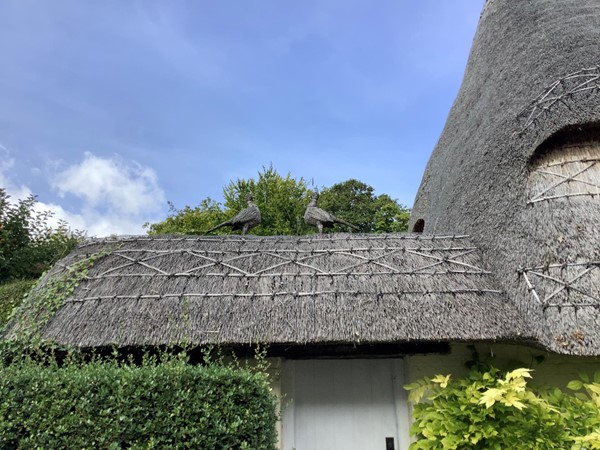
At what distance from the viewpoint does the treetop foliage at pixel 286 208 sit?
18.8m

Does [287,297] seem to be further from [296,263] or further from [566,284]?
[566,284]

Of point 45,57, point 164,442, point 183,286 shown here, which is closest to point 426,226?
point 183,286

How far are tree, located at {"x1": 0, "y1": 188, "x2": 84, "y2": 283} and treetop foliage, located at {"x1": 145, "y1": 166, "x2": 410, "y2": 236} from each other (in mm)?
8679

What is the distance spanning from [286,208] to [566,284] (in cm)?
1612

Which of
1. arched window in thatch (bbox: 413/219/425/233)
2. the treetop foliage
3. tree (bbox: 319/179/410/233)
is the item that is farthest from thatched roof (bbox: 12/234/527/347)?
tree (bbox: 319/179/410/233)

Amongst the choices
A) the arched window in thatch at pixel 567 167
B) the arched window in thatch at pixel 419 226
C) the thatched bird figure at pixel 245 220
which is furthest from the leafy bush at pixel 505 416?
the arched window in thatch at pixel 419 226

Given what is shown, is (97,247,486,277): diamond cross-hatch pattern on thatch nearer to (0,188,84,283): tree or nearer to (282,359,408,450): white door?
(282,359,408,450): white door

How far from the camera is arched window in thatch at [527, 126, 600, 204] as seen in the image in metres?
4.13

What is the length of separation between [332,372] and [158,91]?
5468mm

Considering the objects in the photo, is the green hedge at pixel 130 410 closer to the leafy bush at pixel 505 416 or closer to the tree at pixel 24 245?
the leafy bush at pixel 505 416

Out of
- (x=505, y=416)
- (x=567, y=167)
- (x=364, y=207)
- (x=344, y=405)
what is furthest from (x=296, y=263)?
(x=364, y=207)

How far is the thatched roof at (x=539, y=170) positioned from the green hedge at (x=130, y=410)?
2646 mm

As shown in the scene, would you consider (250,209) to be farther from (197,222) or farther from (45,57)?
(197,222)

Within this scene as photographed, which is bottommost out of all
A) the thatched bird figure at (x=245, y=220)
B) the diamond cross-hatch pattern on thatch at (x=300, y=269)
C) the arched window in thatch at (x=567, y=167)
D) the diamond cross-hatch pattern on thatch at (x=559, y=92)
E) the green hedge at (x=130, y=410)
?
the green hedge at (x=130, y=410)
